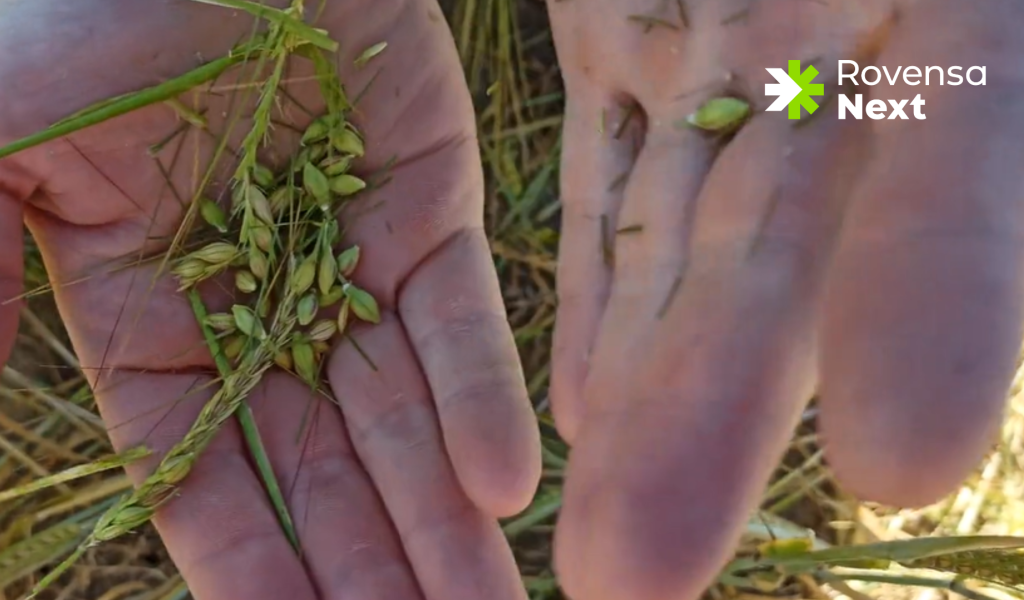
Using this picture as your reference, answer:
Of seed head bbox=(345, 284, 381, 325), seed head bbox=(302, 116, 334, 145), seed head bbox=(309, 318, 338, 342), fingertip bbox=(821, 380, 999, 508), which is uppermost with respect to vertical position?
seed head bbox=(302, 116, 334, 145)

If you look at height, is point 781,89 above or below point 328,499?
above

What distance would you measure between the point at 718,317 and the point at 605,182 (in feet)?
0.75

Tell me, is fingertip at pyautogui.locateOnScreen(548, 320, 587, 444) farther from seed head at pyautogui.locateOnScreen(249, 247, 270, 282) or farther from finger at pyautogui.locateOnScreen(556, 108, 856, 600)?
seed head at pyautogui.locateOnScreen(249, 247, 270, 282)

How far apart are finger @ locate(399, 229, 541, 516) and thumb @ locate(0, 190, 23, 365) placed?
0.31m

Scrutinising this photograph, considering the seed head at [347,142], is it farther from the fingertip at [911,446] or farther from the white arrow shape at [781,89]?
the fingertip at [911,446]

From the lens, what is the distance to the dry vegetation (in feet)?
3.85

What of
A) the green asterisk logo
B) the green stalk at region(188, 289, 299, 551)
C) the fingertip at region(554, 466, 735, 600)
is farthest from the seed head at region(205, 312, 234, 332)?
the green asterisk logo

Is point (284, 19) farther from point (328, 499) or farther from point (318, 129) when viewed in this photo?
point (328, 499)

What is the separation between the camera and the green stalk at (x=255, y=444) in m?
0.83

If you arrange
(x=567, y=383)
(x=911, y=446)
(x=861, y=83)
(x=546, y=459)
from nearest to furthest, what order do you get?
(x=911, y=446), (x=861, y=83), (x=567, y=383), (x=546, y=459)

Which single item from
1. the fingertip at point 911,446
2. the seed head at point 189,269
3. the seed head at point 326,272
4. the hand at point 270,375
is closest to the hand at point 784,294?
the fingertip at point 911,446

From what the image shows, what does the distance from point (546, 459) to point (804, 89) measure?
0.63 m

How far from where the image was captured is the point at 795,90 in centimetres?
72

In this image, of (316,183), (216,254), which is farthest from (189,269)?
(316,183)
